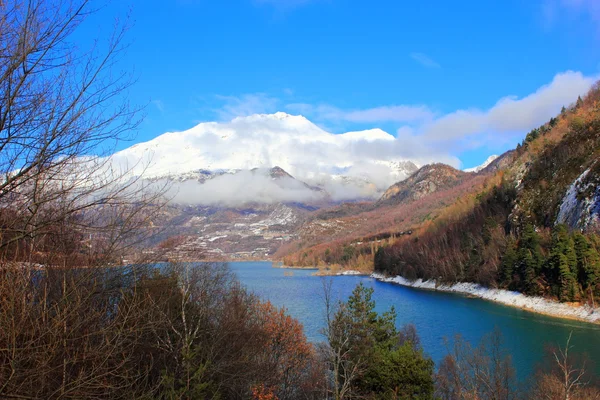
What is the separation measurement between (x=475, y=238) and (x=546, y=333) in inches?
1641

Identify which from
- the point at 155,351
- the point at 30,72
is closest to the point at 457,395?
the point at 155,351

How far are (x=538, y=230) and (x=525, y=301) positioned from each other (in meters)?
12.8

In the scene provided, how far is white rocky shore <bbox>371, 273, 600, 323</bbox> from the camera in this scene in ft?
126

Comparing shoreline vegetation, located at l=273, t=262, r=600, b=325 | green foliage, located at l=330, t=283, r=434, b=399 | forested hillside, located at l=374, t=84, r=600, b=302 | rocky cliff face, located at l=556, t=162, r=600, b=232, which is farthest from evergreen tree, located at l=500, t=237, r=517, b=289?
green foliage, located at l=330, t=283, r=434, b=399

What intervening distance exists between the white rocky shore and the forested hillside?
106 cm

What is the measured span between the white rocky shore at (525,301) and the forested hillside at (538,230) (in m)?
1.06

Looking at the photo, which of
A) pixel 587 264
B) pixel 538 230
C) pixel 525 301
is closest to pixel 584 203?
pixel 587 264

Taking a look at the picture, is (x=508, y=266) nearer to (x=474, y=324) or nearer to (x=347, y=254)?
(x=474, y=324)

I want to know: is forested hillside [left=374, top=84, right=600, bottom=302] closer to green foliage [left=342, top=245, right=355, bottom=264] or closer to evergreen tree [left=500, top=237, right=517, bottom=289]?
evergreen tree [left=500, top=237, right=517, bottom=289]

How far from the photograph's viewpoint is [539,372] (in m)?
20.1

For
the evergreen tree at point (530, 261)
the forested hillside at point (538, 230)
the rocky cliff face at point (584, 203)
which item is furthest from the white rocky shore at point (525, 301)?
the rocky cliff face at point (584, 203)

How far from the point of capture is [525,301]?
47.0 metres

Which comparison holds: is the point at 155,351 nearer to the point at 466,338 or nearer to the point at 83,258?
the point at 83,258

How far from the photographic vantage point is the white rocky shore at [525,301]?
38.3m
